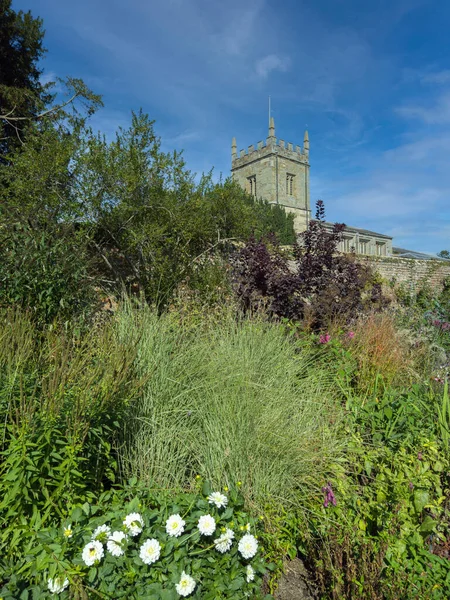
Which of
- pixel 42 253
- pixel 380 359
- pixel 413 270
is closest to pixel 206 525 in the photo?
pixel 380 359

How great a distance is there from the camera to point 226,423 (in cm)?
239

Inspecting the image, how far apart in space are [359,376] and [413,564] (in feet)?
7.46

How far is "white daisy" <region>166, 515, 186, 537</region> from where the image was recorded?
4.99 feet

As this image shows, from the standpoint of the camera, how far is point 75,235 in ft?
20.6

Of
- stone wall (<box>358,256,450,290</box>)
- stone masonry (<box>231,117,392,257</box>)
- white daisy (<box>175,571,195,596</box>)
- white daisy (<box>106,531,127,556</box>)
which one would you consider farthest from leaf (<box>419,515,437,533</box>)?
stone masonry (<box>231,117,392,257</box>)

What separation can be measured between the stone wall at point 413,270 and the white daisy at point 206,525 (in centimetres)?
1314

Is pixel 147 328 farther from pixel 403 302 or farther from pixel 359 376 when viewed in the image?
pixel 403 302

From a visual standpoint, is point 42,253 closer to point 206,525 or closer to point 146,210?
point 206,525

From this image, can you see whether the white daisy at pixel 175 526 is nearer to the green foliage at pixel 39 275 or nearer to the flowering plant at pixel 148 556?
the flowering plant at pixel 148 556

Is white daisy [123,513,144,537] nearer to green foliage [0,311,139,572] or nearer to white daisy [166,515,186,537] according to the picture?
white daisy [166,515,186,537]

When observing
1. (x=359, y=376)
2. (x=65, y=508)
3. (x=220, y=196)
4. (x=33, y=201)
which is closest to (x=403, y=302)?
(x=220, y=196)

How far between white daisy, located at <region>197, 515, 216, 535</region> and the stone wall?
1314 cm

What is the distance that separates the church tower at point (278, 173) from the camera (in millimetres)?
38531

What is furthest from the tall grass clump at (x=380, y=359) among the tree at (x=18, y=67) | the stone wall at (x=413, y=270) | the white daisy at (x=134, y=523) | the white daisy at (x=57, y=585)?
the stone wall at (x=413, y=270)
